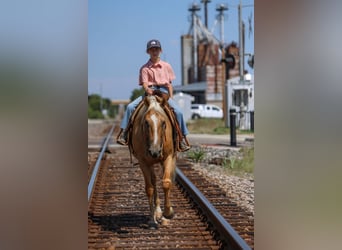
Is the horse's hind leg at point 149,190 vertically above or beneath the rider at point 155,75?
beneath

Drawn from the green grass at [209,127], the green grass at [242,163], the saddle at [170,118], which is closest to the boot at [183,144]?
the saddle at [170,118]

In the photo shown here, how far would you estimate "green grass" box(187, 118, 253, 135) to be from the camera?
7418 mm

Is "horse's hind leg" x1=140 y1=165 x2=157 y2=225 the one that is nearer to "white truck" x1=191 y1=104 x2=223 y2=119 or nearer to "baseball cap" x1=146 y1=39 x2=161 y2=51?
"baseball cap" x1=146 y1=39 x2=161 y2=51

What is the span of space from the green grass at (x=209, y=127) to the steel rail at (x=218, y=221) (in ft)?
6.29

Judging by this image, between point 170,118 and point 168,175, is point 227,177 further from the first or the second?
point 170,118

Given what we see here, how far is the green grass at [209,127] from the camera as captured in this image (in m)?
7.42

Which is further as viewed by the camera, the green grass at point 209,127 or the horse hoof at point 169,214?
the green grass at point 209,127

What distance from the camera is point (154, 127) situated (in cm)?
394

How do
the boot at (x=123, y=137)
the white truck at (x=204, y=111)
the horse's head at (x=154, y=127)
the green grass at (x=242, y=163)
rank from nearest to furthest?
the horse's head at (x=154, y=127) < the boot at (x=123, y=137) < the green grass at (x=242, y=163) < the white truck at (x=204, y=111)

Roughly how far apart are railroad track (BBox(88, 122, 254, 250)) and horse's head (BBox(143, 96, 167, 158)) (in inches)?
23.6

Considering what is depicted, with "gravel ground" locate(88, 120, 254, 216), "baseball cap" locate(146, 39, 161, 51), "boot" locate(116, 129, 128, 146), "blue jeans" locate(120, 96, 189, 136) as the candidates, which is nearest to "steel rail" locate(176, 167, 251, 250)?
"gravel ground" locate(88, 120, 254, 216)

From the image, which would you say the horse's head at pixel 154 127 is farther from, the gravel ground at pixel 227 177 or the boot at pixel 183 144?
the gravel ground at pixel 227 177
